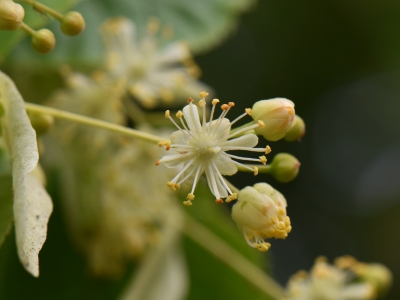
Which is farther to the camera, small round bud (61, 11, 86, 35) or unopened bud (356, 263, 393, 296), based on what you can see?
unopened bud (356, 263, 393, 296)

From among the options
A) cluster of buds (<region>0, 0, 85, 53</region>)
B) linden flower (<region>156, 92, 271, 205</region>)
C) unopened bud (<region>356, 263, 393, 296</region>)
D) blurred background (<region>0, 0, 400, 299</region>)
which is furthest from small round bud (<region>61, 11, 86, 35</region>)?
blurred background (<region>0, 0, 400, 299</region>)

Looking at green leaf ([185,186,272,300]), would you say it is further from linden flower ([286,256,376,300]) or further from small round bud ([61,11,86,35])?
small round bud ([61,11,86,35])

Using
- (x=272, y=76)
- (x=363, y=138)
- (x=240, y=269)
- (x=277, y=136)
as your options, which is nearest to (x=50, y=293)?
(x=240, y=269)

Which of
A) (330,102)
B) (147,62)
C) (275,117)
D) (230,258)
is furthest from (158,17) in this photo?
(330,102)

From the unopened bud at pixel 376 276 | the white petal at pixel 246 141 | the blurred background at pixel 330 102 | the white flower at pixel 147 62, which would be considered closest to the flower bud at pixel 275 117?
the white petal at pixel 246 141

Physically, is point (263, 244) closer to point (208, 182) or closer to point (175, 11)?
point (208, 182)

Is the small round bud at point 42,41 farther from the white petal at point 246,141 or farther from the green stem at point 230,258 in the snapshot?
the green stem at point 230,258

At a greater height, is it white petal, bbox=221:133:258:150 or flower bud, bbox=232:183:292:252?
white petal, bbox=221:133:258:150
